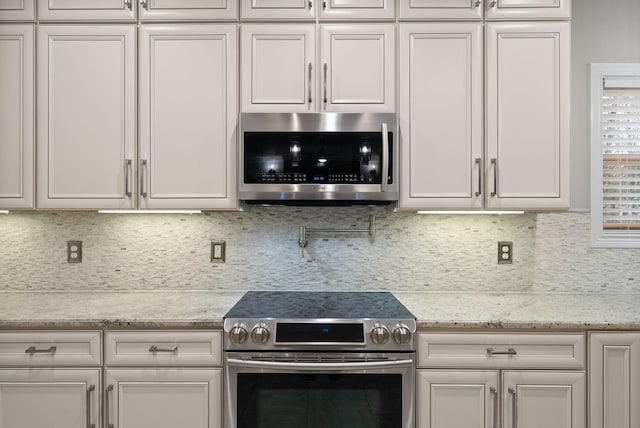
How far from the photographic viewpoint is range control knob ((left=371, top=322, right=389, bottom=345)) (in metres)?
1.70

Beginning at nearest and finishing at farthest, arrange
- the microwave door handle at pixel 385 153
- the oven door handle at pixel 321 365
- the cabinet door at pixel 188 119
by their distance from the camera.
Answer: the oven door handle at pixel 321 365
the microwave door handle at pixel 385 153
the cabinet door at pixel 188 119

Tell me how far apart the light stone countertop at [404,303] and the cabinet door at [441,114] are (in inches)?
20.1

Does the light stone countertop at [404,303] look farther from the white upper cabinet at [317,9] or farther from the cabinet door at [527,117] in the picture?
the white upper cabinet at [317,9]

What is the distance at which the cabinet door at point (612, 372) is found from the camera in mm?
1716

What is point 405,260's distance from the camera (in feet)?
7.66

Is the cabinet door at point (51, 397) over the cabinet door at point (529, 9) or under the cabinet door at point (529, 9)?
under

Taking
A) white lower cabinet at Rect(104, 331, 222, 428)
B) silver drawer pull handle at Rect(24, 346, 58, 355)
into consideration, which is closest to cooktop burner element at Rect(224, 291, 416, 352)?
white lower cabinet at Rect(104, 331, 222, 428)

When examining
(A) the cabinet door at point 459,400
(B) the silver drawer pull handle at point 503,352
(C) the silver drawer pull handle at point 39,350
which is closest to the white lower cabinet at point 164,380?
(C) the silver drawer pull handle at point 39,350

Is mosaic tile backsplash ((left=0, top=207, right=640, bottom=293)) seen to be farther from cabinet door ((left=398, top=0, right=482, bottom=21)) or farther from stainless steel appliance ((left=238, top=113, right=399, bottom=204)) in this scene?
cabinet door ((left=398, top=0, right=482, bottom=21))

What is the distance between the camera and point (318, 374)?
1715 mm

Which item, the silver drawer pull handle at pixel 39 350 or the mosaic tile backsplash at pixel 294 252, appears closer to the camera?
the silver drawer pull handle at pixel 39 350

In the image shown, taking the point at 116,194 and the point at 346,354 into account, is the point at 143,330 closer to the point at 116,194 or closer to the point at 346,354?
the point at 116,194

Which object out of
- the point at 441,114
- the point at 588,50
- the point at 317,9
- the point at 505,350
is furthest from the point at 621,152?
the point at 317,9

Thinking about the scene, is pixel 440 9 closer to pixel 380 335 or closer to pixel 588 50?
pixel 588 50
